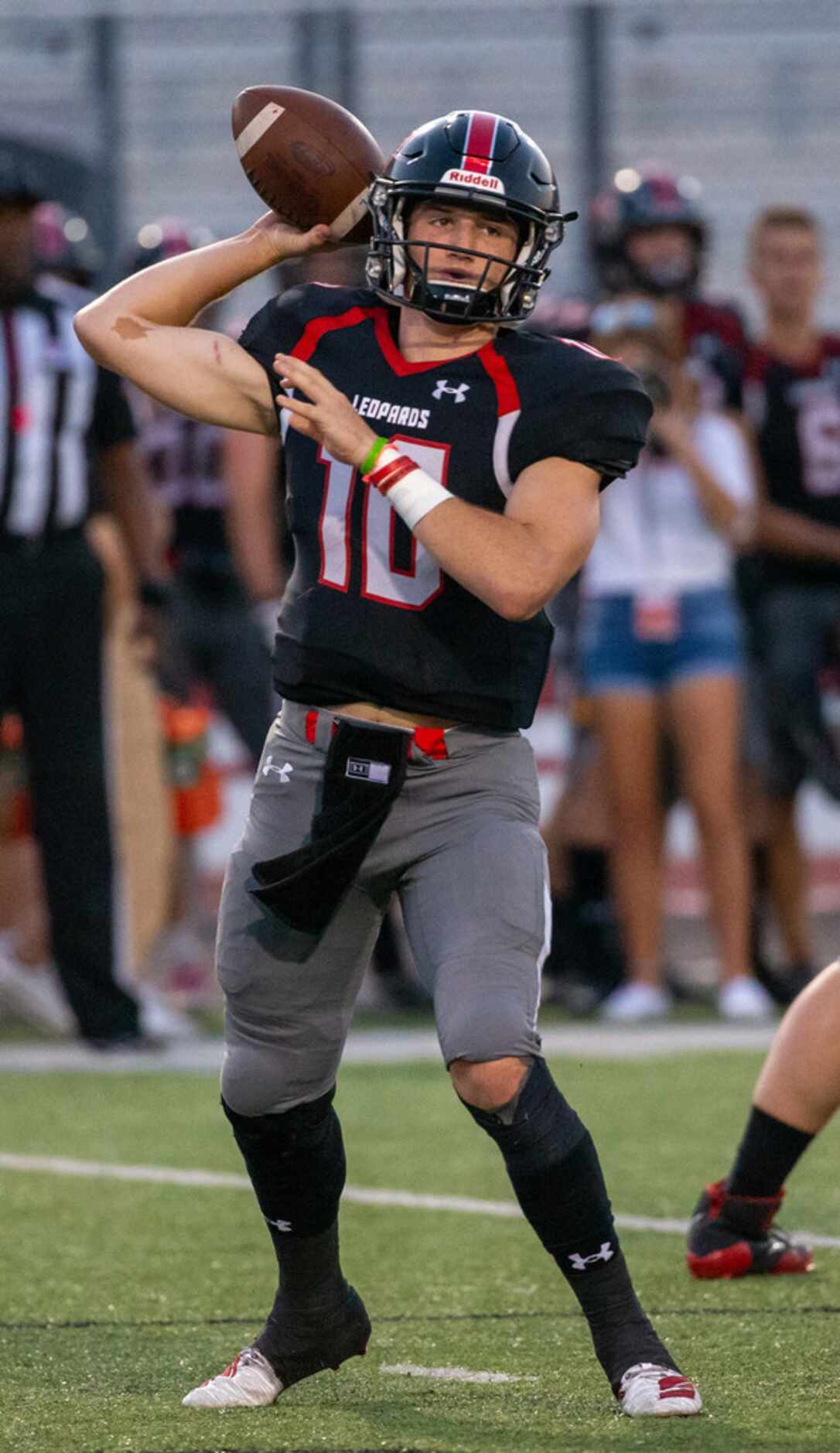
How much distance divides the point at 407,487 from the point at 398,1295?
1499mm

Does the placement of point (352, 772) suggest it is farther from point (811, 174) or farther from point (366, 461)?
point (811, 174)

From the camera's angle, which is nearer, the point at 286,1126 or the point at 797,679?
the point at 286,1126

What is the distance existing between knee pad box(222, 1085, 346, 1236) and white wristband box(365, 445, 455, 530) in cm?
82

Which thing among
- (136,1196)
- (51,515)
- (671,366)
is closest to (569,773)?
(671,366)

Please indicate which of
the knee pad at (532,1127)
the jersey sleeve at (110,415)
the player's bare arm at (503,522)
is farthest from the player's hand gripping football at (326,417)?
the jersey sleeve at (110,415)

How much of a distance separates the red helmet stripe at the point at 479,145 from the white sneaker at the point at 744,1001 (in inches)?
164

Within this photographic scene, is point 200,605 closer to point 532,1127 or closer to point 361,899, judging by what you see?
point 361,899

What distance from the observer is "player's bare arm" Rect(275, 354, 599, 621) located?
324cm

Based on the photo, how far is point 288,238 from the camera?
369cm

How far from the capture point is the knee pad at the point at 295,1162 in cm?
348

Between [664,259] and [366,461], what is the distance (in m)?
4.52

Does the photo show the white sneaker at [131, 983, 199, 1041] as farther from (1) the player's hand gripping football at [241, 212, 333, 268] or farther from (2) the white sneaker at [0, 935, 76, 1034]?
(1) the player's hand gripping football at [241, 212, 333, 268]

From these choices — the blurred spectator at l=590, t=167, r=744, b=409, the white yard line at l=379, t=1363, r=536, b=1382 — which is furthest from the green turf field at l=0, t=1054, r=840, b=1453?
the blurred spectator at l=590, t=167, r=744, b=409

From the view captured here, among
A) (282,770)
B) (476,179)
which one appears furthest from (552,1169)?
(476,179)
